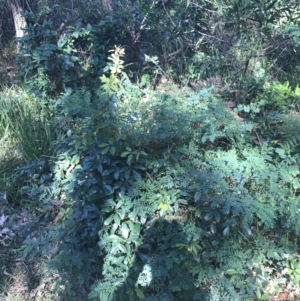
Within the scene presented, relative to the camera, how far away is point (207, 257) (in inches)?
122

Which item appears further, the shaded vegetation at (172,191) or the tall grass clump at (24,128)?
the tall grass clump at (24,128)

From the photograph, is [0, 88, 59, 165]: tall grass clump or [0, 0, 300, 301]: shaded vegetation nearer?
[0, 0, 300, 301]: shaded vegetation

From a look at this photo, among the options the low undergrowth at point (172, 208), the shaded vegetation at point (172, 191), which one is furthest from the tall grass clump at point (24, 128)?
the low undergrowth at point (172, 208)

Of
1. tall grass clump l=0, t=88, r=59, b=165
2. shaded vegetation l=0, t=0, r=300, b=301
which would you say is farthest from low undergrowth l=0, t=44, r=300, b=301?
tall grass clump l=0, t=88, r=59, b=165

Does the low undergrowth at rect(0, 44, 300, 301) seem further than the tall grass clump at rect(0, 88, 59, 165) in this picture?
No

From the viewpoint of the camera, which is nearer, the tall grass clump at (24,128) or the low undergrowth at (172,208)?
the low undergrowth at (172,208)

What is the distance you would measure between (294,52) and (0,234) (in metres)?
3.67

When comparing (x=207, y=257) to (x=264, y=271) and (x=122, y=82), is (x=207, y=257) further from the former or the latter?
(x=122, y=82)

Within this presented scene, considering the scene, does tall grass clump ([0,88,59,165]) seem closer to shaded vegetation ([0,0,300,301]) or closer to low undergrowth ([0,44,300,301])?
shaded vegetation ([0,0,300,301])

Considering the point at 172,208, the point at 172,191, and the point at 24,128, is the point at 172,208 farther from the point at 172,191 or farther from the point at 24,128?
the point at 24,128

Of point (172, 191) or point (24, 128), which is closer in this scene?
point (172, 191)

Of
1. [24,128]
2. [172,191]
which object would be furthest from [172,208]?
[24,128]

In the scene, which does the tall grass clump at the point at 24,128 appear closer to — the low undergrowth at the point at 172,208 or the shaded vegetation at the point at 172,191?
the shaded vegetation at the point at 172,191

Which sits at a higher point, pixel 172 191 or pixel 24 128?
pixel 172 191
